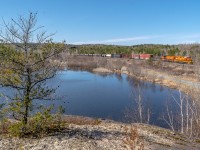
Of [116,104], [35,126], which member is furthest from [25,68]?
[116,104]

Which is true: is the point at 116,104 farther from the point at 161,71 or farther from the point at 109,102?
the point at 161,71

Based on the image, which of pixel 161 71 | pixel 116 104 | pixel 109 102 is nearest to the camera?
pixel 116 104

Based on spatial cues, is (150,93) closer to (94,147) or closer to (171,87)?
(171,87)

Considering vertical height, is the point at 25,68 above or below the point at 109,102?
above

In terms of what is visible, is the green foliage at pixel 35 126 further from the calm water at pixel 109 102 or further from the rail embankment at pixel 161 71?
the rail embankment at pixel 161 71

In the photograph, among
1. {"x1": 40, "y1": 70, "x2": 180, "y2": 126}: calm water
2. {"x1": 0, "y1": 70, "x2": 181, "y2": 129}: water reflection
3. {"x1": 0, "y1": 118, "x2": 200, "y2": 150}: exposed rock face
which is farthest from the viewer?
{"x1": 40, "y1": 70, "x2": 180, "y2": 126}: calm water

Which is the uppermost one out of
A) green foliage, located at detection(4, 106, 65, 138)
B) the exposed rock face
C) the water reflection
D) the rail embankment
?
green foliage, located at detection(4, 106, 65, 138)

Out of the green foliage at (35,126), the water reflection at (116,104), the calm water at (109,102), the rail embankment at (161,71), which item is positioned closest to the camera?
the green foliage at (35,126)

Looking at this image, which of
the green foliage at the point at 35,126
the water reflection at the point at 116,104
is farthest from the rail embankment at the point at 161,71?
the green foliage at the point at 35,126

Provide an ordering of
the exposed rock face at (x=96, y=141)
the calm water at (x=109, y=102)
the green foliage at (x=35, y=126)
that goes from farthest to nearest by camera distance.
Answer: the calm water at (x=109, y=102) → the green foliage at (x=35, y=126) → the exposed rock face at (x=96, y=141)

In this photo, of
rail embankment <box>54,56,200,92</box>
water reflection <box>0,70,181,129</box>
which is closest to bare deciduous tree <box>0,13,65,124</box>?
water reflection <box>0,70,181,129</box>

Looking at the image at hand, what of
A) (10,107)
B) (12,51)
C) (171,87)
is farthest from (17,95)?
(171,87)

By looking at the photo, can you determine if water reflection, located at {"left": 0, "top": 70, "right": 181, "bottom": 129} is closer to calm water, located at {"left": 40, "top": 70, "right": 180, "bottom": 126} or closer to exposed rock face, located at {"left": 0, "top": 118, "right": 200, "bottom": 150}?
calm water, located at {"left": 40, "top": 70, "right": 180, "bottom": 126}

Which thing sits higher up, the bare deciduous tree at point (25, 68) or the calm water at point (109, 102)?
the bare deciduous tree at point (25, 68)
